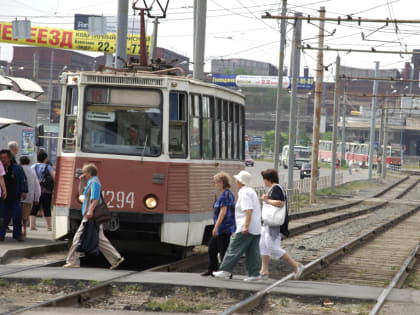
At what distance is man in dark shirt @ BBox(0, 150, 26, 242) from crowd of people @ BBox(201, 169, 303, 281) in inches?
164

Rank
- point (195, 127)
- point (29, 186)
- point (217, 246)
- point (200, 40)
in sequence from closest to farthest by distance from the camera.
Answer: point (217, 246) < point (195, 127) < point (29, 186) < point (200, 40)

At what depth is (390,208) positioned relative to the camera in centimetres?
3838

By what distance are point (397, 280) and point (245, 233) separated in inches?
117

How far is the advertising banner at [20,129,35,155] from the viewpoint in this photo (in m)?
19.4

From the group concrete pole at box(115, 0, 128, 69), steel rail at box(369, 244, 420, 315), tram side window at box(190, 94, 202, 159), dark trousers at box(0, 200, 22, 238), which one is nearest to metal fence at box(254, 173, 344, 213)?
concrete pole at box(115, 0, 128, 69)

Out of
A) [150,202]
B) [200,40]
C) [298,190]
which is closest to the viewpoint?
[150,202]

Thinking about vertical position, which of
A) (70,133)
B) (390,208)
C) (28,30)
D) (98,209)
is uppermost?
(28,30)

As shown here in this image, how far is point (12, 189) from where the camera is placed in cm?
1413

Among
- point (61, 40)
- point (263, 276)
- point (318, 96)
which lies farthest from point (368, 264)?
point (61, 40)

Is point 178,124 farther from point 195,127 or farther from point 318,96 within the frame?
point 318,96

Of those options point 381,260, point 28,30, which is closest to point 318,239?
point 381,260

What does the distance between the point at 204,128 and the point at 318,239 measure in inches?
319

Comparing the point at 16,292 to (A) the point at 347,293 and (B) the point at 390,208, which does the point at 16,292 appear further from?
(B) the point at 390,208

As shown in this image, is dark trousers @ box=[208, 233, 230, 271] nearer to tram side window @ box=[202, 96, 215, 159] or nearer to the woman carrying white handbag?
the woman carrying white handbag
